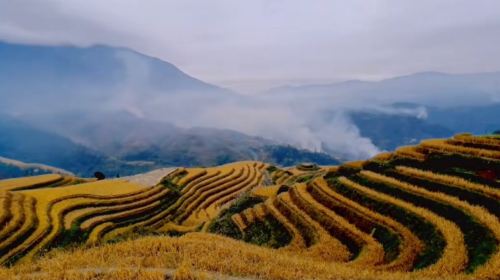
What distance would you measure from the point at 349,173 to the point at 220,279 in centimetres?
2286

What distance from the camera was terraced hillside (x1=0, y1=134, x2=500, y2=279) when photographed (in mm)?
10562

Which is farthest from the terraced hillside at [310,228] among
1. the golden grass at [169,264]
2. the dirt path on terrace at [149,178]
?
the dirt path on terrace at [149,178]

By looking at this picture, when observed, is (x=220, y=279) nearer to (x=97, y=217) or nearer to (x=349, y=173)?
(x=349, y=173)

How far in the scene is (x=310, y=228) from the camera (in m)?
21.9

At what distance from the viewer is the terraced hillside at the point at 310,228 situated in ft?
34.7

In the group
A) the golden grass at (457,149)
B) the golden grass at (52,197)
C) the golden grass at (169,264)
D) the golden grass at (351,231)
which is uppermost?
the golden grass at (457,149)

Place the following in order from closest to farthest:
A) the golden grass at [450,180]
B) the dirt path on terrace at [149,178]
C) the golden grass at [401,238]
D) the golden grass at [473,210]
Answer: the golden grass at [473,210] → the golden grass at [401,238] → the golden grass at [450,180] → the dirt path on terrace at [149,178]

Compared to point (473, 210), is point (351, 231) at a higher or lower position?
lower

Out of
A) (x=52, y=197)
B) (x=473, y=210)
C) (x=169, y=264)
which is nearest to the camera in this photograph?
(x=169, y=264)

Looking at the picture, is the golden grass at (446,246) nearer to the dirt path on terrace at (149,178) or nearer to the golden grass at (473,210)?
the golden grass at (473,210)

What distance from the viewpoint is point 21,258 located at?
26.1 meters

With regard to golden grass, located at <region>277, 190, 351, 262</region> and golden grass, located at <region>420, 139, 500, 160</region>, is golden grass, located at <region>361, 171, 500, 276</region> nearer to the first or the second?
golden grass, located at <region>420, 139, 500, 160</region>

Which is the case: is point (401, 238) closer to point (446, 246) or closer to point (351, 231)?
point (446, 246)

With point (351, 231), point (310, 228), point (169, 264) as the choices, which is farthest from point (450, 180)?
point (169, 264)
